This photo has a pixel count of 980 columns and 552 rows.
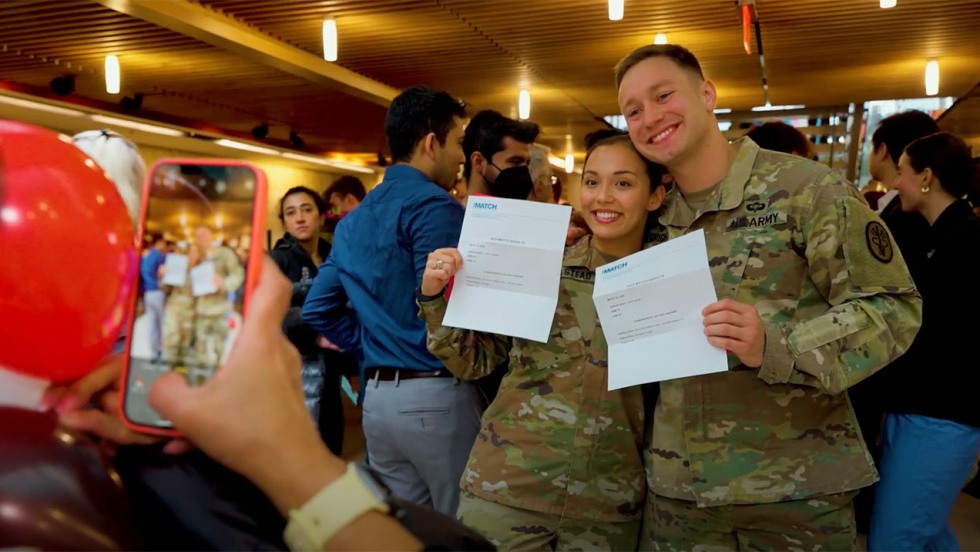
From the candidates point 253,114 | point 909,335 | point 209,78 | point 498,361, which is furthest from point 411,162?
point 253,114

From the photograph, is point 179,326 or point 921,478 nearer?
point 179,326

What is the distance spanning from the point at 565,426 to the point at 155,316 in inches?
46.9

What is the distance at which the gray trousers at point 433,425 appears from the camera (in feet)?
6.93

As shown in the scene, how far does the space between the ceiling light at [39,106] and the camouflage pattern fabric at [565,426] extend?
798cm

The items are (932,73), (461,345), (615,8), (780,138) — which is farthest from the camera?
(932,73)

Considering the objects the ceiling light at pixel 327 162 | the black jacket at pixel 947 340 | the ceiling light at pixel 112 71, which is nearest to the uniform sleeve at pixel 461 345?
the black jacket at pixel 947 340

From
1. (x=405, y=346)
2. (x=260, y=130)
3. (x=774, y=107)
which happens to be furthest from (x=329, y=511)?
(x=774, y=107)

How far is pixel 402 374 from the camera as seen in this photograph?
7.07 ft

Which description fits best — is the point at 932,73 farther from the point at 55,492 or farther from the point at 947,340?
the point at 55,492

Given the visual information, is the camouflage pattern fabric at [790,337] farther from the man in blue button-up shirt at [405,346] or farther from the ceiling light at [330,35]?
the ceiling light at [330,35]

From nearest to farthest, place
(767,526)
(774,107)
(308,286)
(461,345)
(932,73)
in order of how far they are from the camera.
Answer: (767,526)
(461,345)
(308,286)
(932,73)
(774,107)

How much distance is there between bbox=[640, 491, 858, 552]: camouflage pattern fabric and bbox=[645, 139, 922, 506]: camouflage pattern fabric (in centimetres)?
4

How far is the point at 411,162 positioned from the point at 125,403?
1.87m

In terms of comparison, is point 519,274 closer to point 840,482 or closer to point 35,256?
point 840,482
